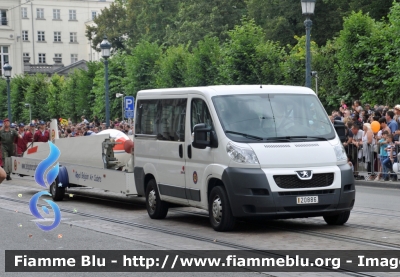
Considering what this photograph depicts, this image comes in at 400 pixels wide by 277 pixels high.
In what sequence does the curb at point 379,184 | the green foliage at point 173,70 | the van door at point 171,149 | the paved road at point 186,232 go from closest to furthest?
the paved road at point 186,232
the van door at point 171,149
the curb at point 379,184
the green foliage at point 173,70

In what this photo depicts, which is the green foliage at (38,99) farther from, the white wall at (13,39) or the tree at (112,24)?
the white wall at (13,39)

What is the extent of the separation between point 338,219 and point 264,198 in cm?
163

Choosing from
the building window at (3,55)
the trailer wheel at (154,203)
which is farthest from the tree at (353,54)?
the building window at (3,55)

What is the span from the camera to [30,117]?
64188 mm

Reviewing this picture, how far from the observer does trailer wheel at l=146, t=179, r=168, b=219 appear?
14766 millimetres

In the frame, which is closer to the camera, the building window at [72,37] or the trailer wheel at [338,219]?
the trailer wheel at [338,219]

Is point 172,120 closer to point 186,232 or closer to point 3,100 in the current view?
point 186,232

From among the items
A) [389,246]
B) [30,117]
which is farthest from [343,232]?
[30,117]

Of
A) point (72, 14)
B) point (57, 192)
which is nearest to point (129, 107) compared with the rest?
point (57, 192)

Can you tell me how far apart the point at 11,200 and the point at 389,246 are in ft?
38.4

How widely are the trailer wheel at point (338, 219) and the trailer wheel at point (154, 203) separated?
9.86 ft

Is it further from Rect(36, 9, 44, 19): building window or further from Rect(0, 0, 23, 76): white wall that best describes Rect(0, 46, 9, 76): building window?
Rect(36, 9, 44, 19): building window

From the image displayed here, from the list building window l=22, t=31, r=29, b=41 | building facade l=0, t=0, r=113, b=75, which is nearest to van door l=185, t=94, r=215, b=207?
building facade l=0, t=0, r=113, b=75

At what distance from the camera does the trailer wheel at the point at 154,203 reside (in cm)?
1477
